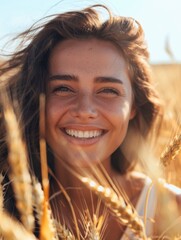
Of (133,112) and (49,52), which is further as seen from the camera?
(133,112)

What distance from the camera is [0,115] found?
2.02m

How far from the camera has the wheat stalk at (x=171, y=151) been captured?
1123 mm

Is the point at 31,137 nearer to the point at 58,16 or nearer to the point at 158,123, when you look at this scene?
the point at 58,16

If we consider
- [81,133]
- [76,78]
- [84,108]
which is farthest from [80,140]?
[76,78]

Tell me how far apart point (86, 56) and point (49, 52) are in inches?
9.1

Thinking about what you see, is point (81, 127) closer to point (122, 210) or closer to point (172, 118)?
point (172, 118)

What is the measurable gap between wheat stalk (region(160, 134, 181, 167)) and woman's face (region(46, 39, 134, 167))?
56 centimetres

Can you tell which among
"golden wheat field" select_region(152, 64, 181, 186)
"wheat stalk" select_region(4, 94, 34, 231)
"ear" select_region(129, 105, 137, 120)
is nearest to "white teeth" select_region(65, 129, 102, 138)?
"golden wheat field" select_region(152, 64, 181, 186)

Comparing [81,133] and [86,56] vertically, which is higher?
[86,56]

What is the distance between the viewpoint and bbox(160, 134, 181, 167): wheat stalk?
3.68ft

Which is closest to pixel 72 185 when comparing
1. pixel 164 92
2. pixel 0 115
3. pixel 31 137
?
pixel 31 137

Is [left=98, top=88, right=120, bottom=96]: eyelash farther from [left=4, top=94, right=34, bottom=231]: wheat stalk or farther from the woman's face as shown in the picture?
[left=4, top=94, right=34, bottom=231]: wheat stalk

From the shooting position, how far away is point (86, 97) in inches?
68.5

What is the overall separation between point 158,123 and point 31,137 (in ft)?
2.55
